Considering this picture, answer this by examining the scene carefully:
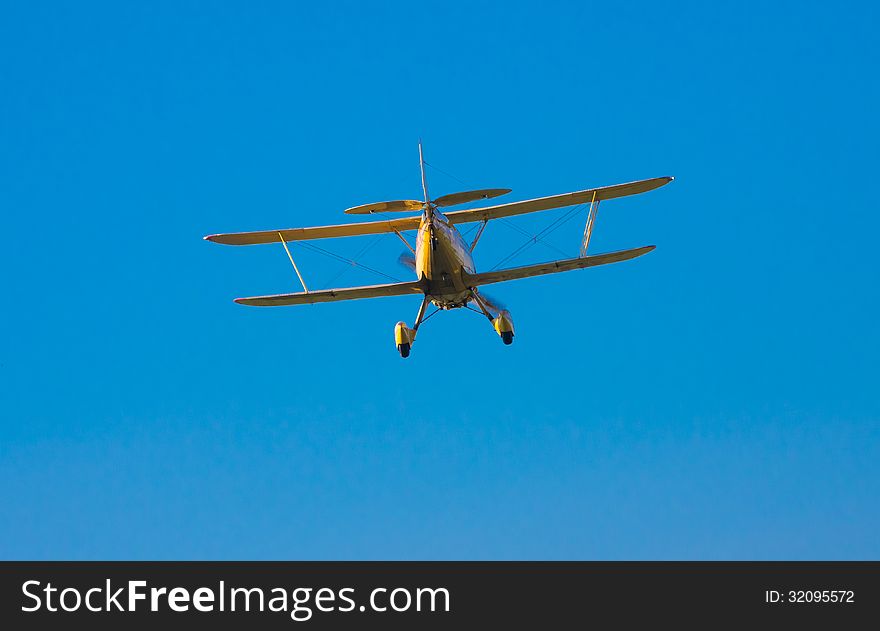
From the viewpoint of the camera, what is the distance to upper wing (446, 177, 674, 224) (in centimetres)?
6412

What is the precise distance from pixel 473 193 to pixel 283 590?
14.1 meters

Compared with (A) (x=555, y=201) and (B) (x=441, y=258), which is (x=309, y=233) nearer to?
(B) (x=441, y=258)

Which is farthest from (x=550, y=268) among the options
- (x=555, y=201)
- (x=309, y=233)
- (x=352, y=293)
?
(x=309, y=233)

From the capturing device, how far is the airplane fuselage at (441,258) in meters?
60.5

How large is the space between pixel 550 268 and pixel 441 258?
3.43 meters

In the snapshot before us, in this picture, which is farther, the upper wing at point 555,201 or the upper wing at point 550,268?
the upper wing at point 555,201

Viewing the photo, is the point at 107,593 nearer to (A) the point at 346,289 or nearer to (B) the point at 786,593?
(A) the point at 346,289

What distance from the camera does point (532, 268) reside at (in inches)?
2419

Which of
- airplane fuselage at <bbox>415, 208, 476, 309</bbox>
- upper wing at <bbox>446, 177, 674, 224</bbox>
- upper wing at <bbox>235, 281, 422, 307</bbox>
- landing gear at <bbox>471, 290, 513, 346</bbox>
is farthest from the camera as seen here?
upper wing at <bbox>446, 177, 674, 224</bbox>

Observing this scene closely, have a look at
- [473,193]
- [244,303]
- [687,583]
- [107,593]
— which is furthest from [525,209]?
[107,593]

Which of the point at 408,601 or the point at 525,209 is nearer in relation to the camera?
the point at 408,601

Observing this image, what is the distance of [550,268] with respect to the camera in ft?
202

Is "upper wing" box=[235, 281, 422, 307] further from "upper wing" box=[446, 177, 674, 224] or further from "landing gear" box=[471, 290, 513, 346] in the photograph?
"upper wing" box=[446, 177, 674, 224]

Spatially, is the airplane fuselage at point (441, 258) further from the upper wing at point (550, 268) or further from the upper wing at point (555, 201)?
the upper wing at point (555, 201)
